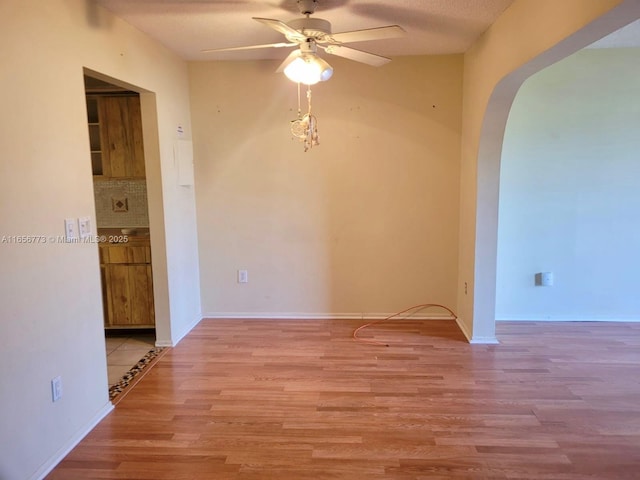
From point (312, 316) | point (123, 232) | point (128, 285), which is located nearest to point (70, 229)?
point (128, 285)

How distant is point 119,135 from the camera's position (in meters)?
3.74

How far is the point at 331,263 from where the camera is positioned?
14.1 feet

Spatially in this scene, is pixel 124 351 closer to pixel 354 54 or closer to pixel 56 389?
pixel 56 389

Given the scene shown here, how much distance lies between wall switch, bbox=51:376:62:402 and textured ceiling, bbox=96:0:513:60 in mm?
2182

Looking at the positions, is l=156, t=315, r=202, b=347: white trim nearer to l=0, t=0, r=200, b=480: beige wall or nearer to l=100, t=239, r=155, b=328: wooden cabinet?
l=100, t=239, r=155, b=328: wooden cabinet

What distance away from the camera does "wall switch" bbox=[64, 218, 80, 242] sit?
2350mm

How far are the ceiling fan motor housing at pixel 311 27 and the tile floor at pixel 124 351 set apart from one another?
2664mm

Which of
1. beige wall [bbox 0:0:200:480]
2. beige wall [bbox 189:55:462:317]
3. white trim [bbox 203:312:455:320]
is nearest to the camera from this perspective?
beige wall [bbox 0:0:200:480]

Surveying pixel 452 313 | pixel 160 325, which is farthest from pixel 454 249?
pixel 160 325

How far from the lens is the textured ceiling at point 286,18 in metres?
2.67

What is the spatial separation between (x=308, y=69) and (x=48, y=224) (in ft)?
5.46

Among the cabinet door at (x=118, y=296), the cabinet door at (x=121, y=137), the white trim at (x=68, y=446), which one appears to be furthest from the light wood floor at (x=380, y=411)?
the cabinet door at (x=121, y=137)

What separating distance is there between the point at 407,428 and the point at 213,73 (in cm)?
342

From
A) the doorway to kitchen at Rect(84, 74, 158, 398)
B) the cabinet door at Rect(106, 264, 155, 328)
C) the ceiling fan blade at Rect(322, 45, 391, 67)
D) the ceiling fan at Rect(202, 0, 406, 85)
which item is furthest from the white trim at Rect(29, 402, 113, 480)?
the ceiling fan blade at Rect(322, 45, 391, 67)
